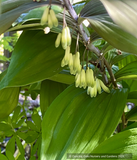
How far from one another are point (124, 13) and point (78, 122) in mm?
244

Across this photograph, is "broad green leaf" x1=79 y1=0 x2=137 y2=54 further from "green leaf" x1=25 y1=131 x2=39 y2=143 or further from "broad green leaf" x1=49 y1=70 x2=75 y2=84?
"green leaf" x1=25 y1=131 x2=39 y2=143

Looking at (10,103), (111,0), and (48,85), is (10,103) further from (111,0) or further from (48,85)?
(111,0)

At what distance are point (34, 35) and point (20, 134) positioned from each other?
328mm

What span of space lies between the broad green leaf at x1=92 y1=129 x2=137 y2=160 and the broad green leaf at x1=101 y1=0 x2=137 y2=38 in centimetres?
20

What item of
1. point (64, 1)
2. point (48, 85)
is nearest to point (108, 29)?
point (64, 1)

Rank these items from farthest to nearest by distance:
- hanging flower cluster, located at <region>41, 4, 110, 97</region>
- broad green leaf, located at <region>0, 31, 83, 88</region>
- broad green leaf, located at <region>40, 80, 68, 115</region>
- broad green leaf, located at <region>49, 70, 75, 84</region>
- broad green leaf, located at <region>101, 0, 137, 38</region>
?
broad green leaf, located at <region>40, 80, 68, 115</region> < broad green leaf, located at <region>49, 70, 75, 84</region> < broad green leaf, located at <region>0, 31, 83, 88</region> < hanging flower cluster, located at <region>41, 4, 110, 97</region> < broad green leaf, located at <region>101, 0, 137, 38</region>

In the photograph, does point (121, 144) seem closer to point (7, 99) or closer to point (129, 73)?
point (129, 73)

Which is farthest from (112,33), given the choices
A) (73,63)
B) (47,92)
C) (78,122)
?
(47,92)

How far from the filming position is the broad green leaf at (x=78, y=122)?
31 cm

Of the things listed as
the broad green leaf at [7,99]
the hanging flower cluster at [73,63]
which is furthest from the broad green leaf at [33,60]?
the broad green leaf at [7,99]

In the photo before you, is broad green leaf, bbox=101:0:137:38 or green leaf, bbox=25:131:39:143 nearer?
broad green leaf, bbox=101:0:137:38

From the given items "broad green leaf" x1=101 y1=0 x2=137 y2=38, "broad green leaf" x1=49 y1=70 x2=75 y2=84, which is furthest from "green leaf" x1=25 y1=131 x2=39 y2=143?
"broad green leaf" x1=101 y1=0 x2=137 y2=38

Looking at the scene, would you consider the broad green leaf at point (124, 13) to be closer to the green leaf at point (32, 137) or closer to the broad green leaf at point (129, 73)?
the broad green leaf at point (129, 73)

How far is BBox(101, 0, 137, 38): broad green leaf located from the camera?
161mm
